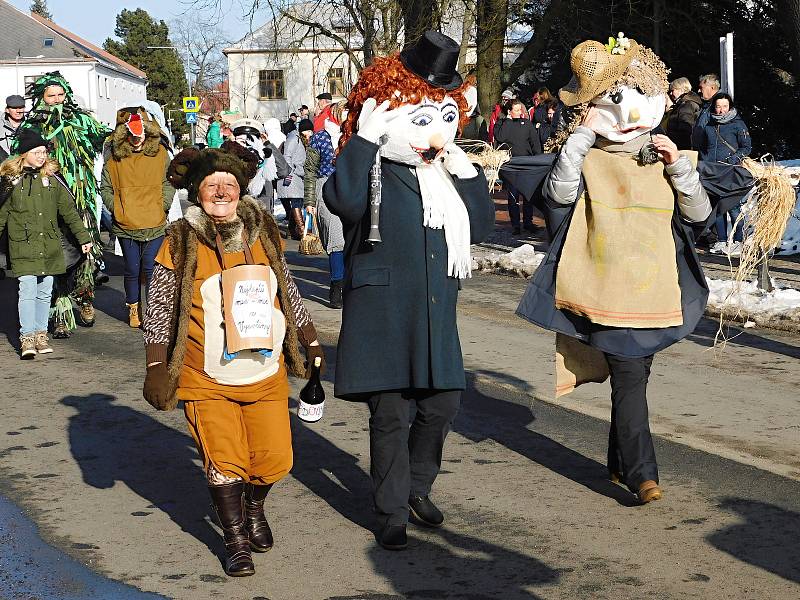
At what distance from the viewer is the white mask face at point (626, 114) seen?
5418mm

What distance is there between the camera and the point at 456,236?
5055 mm

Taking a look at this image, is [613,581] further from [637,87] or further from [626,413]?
[637,87]

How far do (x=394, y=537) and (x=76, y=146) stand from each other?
23.6 ft

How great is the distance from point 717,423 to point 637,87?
2306mm

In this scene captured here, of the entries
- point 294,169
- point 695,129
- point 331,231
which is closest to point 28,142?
point 331,231

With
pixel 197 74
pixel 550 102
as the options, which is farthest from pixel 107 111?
pixel 550 102

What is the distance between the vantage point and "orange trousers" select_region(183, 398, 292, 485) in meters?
4.73

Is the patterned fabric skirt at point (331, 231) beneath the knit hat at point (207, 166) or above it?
beneath

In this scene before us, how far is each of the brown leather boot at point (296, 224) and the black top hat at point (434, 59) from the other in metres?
12.1

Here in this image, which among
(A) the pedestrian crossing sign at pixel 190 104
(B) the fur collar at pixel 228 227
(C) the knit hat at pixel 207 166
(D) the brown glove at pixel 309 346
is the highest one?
(A) the pedestrian crossing sign at pixel 190 104

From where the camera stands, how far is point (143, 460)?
21.2 ft

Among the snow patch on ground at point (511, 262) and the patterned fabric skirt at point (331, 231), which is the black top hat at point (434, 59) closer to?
the patterned fabric skirt at point (331, 231)

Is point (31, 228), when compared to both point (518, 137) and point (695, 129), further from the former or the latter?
point (518, 137)

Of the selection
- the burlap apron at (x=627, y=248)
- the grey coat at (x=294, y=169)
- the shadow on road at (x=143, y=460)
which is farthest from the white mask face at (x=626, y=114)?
the grey coat at (x=294, y=169)
